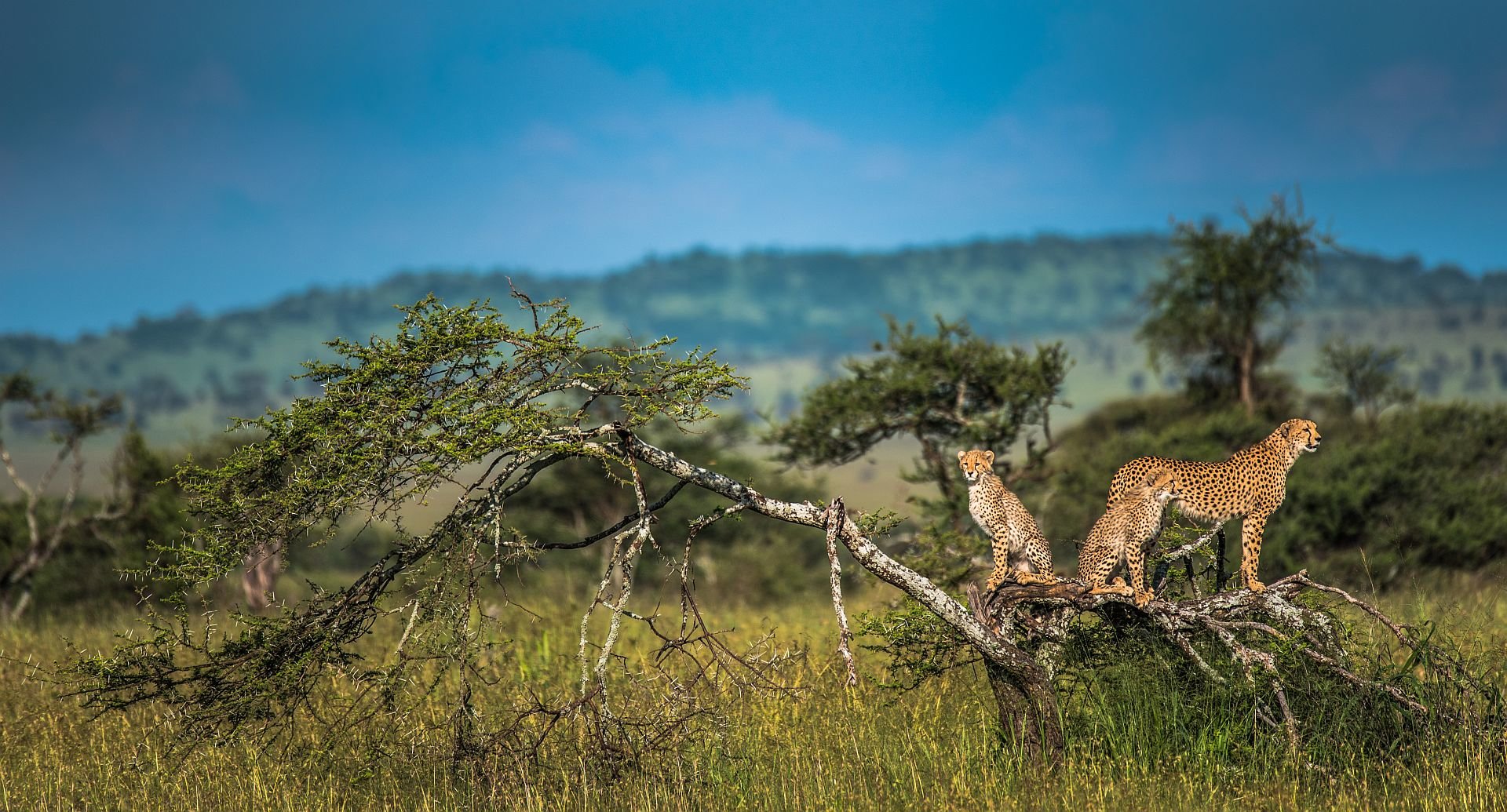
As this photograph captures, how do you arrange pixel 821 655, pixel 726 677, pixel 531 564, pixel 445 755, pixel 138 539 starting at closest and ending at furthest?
pixel 531 564, pixel 445 755, pixel 726 677, pixel 821 655, pixel 138 539

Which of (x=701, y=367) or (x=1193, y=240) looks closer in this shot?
(x=701, y=367)

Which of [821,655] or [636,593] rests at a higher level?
[821,655]

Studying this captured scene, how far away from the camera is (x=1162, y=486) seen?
24.6 feet

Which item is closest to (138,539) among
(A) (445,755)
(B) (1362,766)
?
(A) (445,755)

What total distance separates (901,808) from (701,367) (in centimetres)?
280

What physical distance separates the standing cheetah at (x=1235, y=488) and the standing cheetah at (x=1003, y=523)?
3.22 ft

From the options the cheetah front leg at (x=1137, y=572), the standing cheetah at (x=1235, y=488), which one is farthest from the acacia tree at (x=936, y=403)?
the cheetah front leg at (x=1137, y=572)

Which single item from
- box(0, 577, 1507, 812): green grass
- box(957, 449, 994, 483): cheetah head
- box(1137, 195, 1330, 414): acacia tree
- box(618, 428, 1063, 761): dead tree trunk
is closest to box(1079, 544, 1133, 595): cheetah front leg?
box(618, 428, 1063, 761): dead tree trunk

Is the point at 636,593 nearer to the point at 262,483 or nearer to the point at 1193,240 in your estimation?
the point at 1193,240

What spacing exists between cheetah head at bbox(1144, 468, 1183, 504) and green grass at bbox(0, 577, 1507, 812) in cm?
118

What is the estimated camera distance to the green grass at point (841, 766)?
7402 millimetres

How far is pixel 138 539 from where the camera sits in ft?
87.1

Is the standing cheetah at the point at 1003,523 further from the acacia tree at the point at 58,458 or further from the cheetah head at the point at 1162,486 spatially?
the acacia tree at the point at 58,458

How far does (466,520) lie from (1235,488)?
14.5 feet
